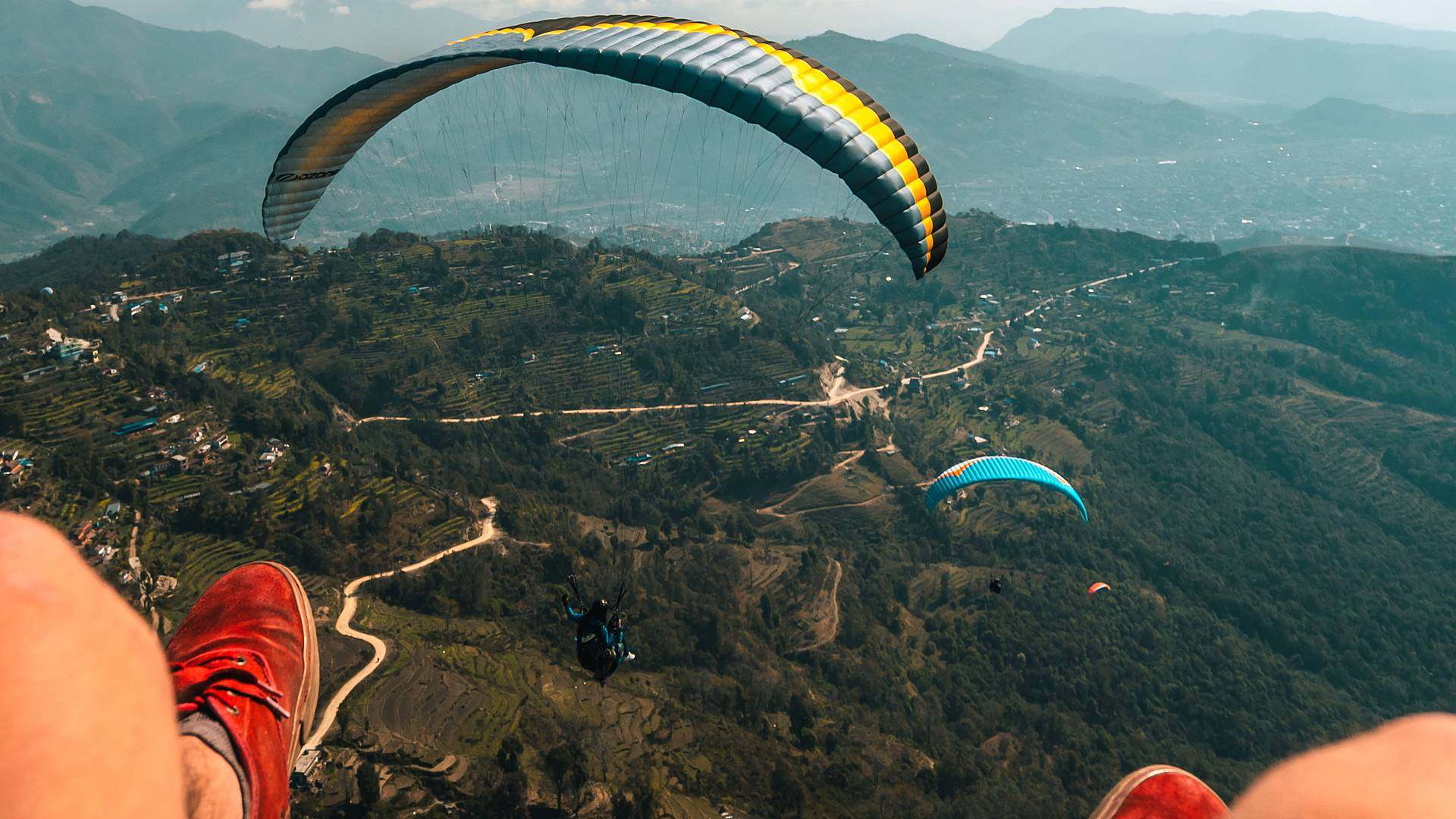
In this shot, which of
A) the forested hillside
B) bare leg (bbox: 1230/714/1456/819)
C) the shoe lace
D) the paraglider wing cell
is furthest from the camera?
the forested hillside

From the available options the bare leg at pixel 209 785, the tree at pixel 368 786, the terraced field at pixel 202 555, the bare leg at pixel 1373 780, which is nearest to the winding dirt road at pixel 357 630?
the tree at pixel 368 786

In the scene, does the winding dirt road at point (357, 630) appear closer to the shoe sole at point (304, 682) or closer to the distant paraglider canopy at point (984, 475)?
the shoe sole at point (304, 682)

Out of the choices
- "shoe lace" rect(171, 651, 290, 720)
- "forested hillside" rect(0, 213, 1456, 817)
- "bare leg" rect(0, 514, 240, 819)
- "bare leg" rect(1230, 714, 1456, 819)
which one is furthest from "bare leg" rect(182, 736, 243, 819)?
"forested hillside" rect(0, 213, 1456, 817)

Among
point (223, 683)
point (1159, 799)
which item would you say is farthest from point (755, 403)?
point (223, 683)

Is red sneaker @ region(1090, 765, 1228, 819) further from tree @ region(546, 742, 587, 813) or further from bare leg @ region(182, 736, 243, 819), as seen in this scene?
tree @ region(546, 742, 587, 813)

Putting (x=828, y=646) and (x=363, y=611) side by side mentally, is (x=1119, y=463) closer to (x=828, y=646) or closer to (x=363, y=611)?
(x=828, y=646)

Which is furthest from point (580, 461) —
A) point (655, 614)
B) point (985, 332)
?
point (985, 332)
